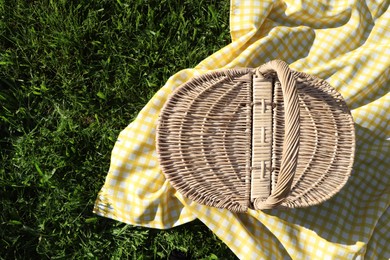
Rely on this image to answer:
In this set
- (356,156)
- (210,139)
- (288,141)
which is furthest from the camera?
(356,156)

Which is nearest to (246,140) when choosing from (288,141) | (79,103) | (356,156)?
(288,141)

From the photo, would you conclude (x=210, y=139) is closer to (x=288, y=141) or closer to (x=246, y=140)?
(x=246, y=140)

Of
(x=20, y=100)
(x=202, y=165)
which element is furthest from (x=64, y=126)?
(x=202, y=165)

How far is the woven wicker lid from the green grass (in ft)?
1.44

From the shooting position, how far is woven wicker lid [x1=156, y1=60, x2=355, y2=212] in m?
1.71

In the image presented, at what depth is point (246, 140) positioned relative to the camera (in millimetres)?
1744

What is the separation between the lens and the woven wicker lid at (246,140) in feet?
5.62

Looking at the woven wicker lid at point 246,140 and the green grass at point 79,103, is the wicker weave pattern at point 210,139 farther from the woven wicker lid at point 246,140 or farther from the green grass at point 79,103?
the green grass at point 79,103

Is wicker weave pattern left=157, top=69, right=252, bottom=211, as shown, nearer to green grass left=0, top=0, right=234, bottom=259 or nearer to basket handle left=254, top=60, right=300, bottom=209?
basket handle left=254, top=60, right=300, bottom=209

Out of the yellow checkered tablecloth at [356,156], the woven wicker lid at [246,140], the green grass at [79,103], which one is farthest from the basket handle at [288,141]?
the green grass at [79,103]

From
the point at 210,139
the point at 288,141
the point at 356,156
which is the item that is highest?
the point at 288,141

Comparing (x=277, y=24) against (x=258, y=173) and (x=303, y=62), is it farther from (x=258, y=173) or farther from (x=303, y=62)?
(x=258, y=173)

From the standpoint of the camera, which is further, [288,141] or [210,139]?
[210,139]

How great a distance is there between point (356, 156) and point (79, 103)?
1.31 m
